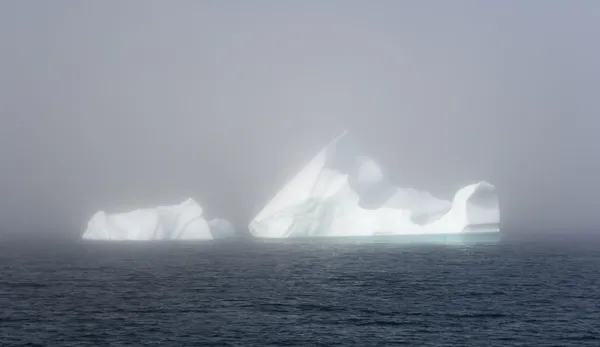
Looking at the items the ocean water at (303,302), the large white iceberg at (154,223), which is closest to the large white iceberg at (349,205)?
the large white iceberg at (154,223)

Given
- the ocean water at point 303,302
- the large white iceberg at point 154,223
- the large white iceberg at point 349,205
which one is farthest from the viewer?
the large white iceberg at point 154,223

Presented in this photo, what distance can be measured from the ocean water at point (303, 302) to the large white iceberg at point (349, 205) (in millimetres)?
17645

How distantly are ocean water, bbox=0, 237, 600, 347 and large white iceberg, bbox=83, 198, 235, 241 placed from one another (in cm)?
2361

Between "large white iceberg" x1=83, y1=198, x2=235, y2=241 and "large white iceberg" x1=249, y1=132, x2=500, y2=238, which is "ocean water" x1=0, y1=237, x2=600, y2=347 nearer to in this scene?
"large white iceberg" x1=249, y1=132, x2=500, y2=238

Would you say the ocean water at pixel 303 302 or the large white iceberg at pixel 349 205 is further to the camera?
the large white iceberg at pixel 349 205

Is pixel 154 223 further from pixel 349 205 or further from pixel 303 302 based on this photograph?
pixel 303 302

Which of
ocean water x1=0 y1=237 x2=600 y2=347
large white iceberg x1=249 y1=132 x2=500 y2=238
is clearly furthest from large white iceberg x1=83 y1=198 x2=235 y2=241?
ocean water x1=0 y1=237 x2=600 y2=347

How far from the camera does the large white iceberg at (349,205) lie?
80375 millimetres

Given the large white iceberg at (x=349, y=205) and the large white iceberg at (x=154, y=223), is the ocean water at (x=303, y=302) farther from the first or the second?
the large white iceberg at (x=154, y=223)

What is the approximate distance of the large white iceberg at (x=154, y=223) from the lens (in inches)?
3413

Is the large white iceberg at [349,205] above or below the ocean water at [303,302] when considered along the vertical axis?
above

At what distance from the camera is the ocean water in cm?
2766

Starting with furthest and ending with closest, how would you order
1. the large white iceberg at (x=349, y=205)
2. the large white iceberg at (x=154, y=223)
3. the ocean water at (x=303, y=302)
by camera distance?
the large white iceberg at (x=154, y=223), the large white iceberg at (x=349, y=205), the ocean water at (x=303, y=302)

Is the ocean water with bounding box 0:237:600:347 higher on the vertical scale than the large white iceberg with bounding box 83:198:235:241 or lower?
lower
